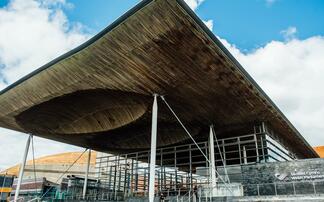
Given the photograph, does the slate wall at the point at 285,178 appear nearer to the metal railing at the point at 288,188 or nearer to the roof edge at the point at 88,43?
the metal railing at the point at 288,188

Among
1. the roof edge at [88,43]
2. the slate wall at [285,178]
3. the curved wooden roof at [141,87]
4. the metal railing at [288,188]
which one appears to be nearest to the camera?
the roof edge at [88,43]

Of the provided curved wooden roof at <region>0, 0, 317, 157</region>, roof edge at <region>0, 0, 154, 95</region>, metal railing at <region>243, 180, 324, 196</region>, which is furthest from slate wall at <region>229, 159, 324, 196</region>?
roof edge at <region>0, 0, 154, 95</region>

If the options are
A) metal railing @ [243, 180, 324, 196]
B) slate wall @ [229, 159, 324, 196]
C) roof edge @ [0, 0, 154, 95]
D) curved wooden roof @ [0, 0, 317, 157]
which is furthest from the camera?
slate wall @ [229, 159, 324, 196]

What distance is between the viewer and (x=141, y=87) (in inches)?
677

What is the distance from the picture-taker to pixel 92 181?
3600 cm

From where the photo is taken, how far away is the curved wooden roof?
1212cm

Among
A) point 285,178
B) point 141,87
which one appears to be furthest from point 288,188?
point 141,87

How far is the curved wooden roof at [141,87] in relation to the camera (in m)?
12.1

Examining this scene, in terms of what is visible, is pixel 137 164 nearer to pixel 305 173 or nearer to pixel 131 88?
pixel 131 88

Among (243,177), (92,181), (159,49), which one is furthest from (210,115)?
(92,181)

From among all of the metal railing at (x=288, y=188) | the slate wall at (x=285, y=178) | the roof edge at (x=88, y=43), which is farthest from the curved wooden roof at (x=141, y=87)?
the metal railing at (x=288, y=188)

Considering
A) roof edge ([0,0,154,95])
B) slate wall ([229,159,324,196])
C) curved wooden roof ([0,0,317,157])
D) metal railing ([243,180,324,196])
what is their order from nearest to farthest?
roof edge ([0,0,154,95]) < curved wooden roof ([0,0,317,157]) < metal railing ([243,180,324,196]) < slate wall ([229,159,324,196])

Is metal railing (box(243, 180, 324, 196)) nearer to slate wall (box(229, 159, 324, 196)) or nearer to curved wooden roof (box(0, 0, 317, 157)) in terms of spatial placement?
slate wall (box(229, 159, 324, 196))

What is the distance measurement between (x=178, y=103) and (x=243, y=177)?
6.63 m
